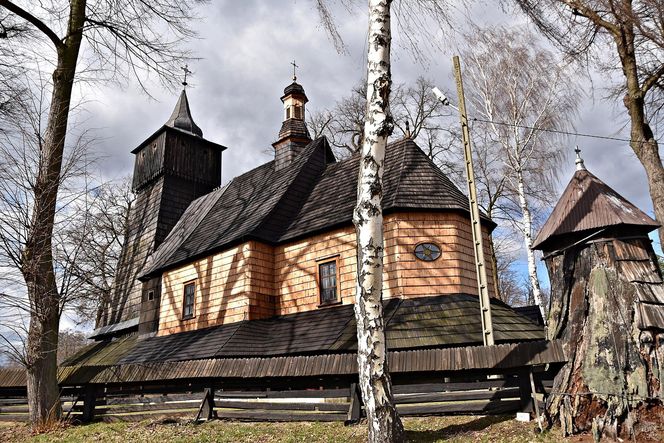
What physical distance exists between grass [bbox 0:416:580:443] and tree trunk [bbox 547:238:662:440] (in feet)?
1.54

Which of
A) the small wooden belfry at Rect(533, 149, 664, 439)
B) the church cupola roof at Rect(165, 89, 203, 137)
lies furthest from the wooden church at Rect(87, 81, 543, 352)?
the church cupola roof at Rect(165, 89, 203, 137)

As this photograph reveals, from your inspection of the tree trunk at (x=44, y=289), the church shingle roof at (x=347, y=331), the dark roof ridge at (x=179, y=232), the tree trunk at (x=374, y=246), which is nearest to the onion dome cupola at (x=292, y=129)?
the dark roof ridge at (x=179, y=232)

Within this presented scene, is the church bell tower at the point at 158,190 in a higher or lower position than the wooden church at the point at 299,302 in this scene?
higher

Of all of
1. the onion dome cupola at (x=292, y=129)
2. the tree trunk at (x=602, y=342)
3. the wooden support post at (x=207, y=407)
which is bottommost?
the wooden support post at (x=207, y=407)

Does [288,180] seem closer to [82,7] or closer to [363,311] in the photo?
[82,7]

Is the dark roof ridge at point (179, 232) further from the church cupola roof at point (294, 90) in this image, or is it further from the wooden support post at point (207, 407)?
the wooden support post at point (207, 407)

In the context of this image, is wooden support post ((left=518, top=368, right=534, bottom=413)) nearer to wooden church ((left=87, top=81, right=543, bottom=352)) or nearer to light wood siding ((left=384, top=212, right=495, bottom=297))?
wooden church ((left=87, top=81, right=543, bottom=352))

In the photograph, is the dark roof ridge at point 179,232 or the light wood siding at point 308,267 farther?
the dark roof ridge at point 179,232

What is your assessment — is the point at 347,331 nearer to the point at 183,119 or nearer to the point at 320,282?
the point at 320,282

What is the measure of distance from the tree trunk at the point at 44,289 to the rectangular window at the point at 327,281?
22.6ft

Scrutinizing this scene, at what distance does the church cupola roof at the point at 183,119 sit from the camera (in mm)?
27094

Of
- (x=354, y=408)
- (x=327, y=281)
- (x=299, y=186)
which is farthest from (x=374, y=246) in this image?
(x=299, y=186)

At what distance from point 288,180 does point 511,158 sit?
8097 millimetres

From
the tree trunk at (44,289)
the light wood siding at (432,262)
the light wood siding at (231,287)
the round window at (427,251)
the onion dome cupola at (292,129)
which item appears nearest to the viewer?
the tree trunk at (44,289)
